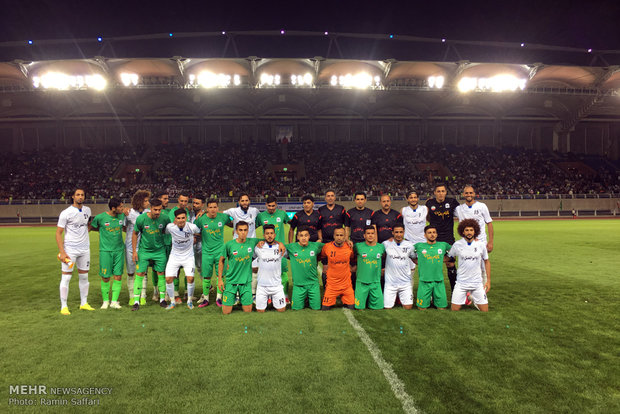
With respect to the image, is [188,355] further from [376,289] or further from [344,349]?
[376,289]

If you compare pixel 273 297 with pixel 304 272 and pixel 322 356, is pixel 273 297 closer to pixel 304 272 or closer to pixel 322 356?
pixel 304 272

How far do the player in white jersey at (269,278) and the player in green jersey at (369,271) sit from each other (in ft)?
4.56

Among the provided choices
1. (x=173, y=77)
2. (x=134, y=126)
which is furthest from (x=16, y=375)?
(x=134, y=126)

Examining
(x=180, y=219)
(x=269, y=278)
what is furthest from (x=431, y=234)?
(x=180, y=219)

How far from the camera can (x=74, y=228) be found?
6.82 m

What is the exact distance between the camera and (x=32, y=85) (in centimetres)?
3300

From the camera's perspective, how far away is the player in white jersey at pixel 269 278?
6496 mm

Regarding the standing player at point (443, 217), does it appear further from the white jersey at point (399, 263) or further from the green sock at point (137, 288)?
the green sock at point (137, 288)

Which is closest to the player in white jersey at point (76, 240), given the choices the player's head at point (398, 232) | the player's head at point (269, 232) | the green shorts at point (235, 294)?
the green shorts at point (235, 294)

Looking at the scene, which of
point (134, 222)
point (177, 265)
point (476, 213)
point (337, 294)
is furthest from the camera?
point (134, 222)

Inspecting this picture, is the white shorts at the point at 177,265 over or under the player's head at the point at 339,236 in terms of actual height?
under

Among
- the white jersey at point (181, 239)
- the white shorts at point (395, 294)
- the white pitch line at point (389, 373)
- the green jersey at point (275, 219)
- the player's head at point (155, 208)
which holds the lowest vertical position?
the white pitch line at point (389, 373)

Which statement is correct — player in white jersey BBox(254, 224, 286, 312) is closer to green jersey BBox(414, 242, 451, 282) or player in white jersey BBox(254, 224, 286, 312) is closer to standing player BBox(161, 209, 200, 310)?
standing player BBox(161, 209, 200, 310)

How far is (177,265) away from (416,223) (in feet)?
15.4
